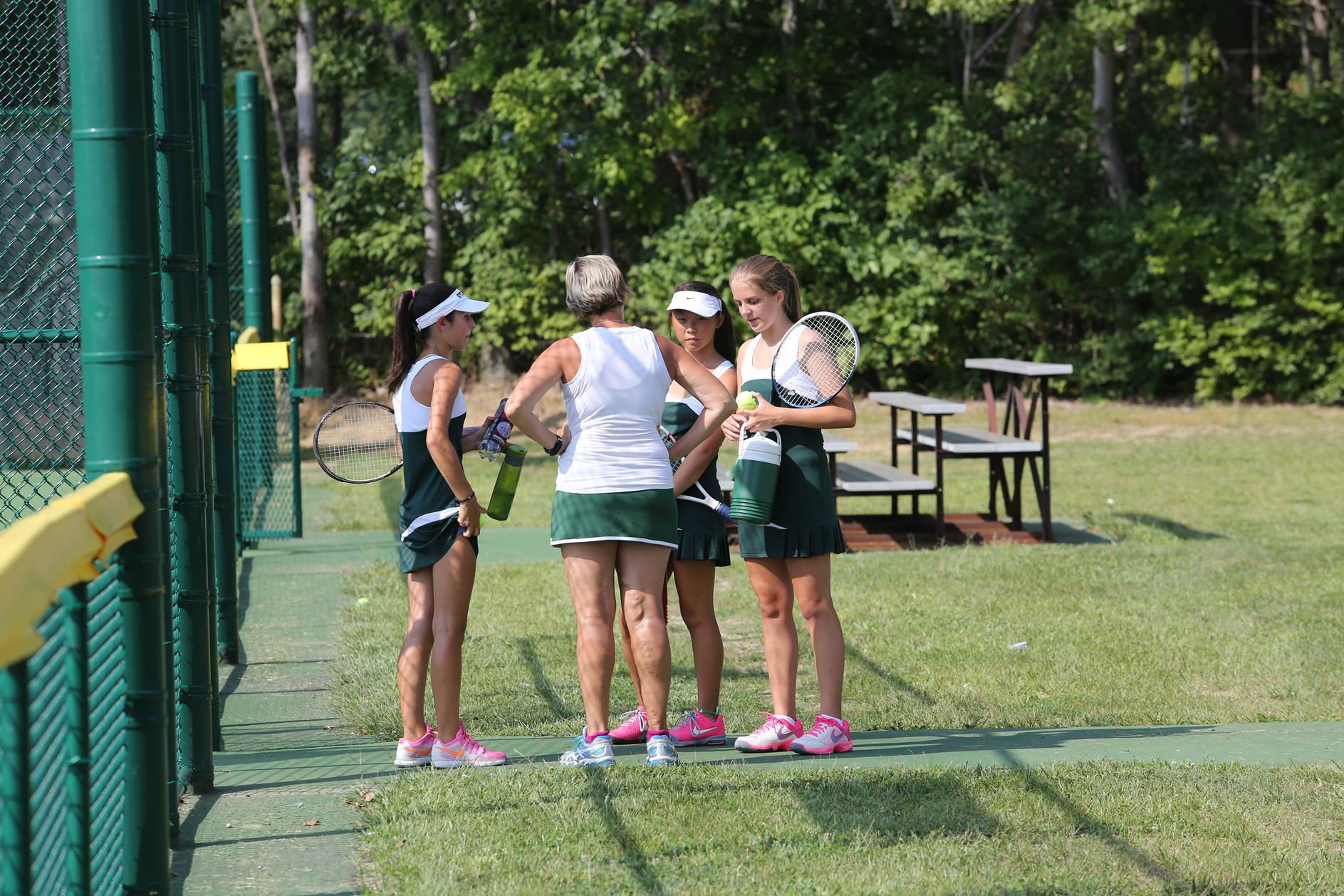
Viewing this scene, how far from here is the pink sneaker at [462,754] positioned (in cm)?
513

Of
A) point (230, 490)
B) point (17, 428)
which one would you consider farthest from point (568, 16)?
point (230, 490)

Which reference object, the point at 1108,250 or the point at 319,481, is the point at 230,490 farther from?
the point at 1108,250

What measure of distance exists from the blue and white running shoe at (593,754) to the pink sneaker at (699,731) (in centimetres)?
49

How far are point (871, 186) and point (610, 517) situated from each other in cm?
1773

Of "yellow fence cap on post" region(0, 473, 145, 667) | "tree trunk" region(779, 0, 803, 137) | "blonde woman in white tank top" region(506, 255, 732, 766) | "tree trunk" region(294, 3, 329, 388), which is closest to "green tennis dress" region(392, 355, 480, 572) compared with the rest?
"blonde woman in white tank top" region(506, 255, 732, 766)

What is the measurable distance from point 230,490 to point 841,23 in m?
18.4

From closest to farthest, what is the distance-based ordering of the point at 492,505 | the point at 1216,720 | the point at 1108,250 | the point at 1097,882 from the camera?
the point at 1097,882 < the point at 492,505 < the point at 1216,720 < the point at 1108,250

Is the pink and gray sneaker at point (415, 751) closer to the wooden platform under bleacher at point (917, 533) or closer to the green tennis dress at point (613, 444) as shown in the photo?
the green tennis dress at point (613, 444)

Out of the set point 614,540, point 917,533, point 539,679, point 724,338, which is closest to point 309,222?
point 917,533

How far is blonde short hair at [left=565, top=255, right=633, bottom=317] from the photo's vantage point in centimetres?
491

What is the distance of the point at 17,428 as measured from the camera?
10.9 m

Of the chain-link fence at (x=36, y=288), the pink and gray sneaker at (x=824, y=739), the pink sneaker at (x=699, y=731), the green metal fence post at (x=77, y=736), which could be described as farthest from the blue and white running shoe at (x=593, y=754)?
the chain-link fence at (x=36, y=288)

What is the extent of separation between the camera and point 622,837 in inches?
170

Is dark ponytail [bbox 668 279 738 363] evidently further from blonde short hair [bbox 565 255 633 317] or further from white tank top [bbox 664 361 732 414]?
blonde short hair [bbox 565 255 633 317]
